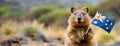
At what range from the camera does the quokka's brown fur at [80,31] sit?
5629 millimetres

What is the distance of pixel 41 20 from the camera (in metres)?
8.23

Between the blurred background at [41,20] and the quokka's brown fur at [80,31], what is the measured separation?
2241mm

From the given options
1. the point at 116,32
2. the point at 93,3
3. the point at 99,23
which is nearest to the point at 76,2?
the point at 93,3

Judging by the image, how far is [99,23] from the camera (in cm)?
648

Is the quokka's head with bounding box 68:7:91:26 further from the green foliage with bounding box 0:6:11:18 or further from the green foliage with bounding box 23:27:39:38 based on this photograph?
the green foliage with bounding box 0:6:11:18

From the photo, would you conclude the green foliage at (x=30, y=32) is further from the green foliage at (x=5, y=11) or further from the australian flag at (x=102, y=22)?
the australian flag at (x=102, y=22)

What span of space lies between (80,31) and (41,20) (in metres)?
2.62

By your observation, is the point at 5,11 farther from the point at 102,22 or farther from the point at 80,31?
the point at 80,31

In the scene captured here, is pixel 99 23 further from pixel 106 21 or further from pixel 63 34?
pixel 63 34

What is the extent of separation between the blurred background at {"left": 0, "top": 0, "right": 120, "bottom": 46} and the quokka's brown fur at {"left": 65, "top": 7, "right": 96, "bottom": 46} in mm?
2241

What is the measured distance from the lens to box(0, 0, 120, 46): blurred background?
803 centimetres

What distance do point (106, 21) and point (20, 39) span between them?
221 centimetres

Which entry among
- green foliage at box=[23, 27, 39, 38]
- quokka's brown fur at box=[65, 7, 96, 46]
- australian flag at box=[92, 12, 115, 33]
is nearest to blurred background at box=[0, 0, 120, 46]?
green foliage at box=[23, 27, 39, 38]

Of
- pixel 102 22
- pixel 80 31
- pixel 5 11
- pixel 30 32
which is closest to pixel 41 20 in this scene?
pixel 30 32
